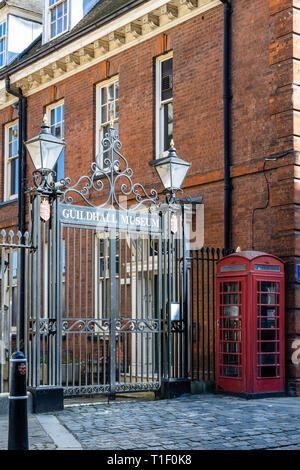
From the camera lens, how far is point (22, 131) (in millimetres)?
18641

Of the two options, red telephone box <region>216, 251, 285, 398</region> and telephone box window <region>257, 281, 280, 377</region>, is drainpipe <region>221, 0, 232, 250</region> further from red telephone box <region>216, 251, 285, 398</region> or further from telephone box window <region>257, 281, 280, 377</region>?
telephone box window <region>257, 281, 280, 377</region>

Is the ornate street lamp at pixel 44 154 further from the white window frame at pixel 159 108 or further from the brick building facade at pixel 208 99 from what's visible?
the white window frame at pixel 159 108

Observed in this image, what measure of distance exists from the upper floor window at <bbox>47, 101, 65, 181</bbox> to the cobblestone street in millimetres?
8449

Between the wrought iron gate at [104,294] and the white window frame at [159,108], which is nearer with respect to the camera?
the wrought iron gate at [104,294]

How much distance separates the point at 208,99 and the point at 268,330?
4.75 metres

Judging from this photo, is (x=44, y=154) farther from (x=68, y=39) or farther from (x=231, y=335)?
(x=68, y=39)

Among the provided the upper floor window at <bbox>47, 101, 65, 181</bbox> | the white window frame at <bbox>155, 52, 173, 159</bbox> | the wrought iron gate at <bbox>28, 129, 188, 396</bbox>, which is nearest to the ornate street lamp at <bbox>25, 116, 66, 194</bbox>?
the wrought iron gate at <bbox>28, 129, 188, 396</bbox>

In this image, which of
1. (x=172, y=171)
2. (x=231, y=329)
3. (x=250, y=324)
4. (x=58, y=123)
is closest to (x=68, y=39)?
(x=58, y=123)

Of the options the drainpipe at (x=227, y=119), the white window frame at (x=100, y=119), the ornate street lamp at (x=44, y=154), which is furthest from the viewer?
the white window frame at (x=100, y=119)

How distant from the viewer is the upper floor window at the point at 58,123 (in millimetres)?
17234

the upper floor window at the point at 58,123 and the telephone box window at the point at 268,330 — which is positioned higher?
the upper floor window at the point at 58,123

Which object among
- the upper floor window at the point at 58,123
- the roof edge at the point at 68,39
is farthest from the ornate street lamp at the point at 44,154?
the upper floor window at the point at 58,123

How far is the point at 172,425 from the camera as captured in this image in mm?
7770
